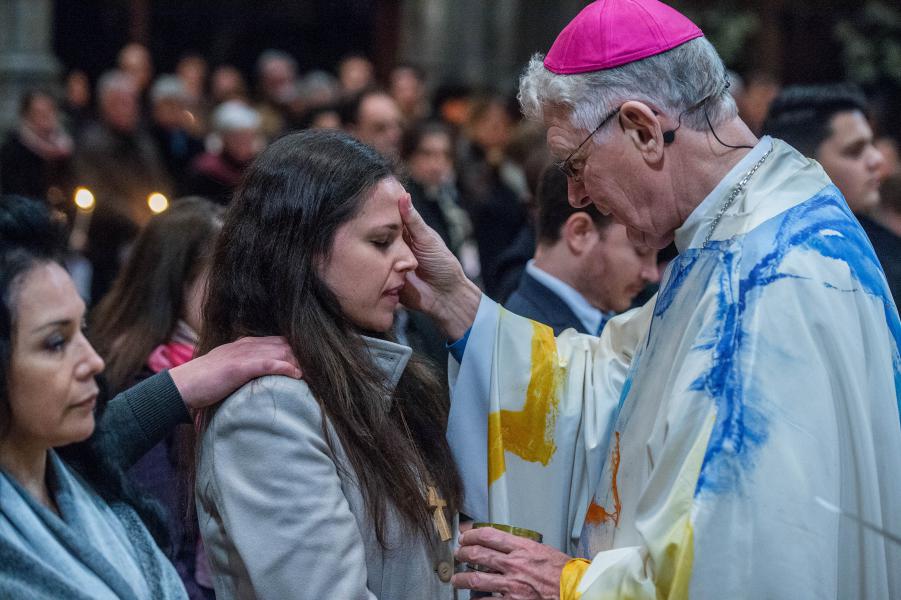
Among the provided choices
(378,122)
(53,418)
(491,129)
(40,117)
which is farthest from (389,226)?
(491,129)

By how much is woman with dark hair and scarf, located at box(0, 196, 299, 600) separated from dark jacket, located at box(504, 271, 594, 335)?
142cm

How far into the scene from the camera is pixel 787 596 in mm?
1941

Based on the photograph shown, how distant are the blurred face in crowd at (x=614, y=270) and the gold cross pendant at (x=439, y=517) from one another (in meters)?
1.51

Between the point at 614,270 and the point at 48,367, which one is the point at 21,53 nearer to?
the point at 614,270

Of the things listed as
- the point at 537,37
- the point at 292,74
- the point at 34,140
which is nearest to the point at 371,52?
the point at 537,37

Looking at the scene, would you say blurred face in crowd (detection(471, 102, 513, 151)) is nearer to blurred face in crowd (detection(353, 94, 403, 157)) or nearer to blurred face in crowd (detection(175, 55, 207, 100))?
blurred face in crowd (detection(353, 94, 403, 157))

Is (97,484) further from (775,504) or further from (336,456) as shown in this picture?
(775,504)

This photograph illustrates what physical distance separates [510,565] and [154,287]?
1.71 m

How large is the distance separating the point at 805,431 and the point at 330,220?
3.16ft

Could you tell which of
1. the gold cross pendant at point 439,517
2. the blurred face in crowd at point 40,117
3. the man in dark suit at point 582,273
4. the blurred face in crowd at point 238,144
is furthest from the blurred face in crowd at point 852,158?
the blurred face in crowd at point 40,117

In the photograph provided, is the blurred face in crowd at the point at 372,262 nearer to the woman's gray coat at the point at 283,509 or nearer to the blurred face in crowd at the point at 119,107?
the woman's gray coat at the point at 283,509

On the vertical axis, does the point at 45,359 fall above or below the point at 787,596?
above

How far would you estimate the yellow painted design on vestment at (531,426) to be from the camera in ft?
8.61

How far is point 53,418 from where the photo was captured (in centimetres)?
222
